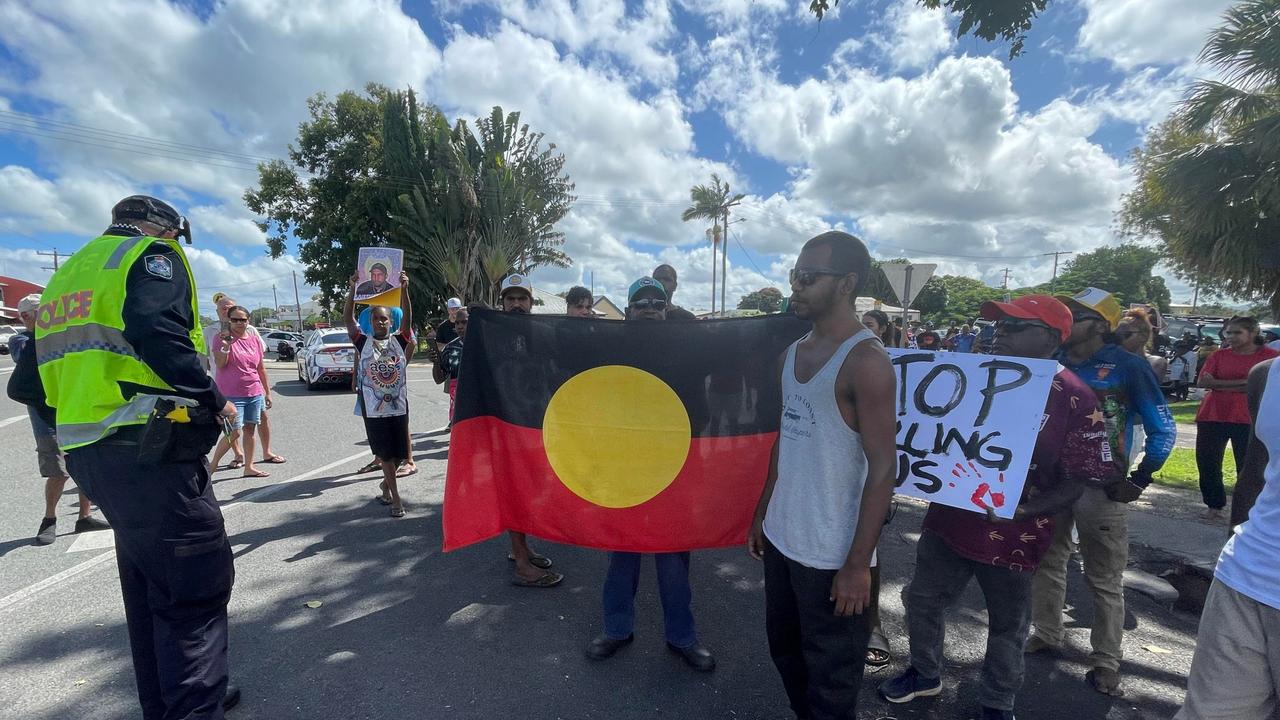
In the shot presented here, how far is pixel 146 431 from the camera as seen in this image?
2.03 m

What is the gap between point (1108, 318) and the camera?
292 centimetres

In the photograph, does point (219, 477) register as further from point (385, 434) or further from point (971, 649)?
point (971, 649)

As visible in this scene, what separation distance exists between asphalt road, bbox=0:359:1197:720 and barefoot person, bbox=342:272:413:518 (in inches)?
19.9

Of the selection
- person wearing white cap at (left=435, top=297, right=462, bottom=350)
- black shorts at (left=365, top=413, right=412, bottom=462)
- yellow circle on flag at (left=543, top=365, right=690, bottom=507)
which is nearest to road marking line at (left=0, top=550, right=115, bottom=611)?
black shorts at (left=365, top=413, right=412, bottom=462)

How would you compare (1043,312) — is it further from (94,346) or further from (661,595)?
(94,346)

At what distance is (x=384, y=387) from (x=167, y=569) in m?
2.85

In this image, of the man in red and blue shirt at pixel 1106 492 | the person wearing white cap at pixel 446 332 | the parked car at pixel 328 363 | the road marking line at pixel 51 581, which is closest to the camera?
the man in red and blue shirt at pixel 1106 492

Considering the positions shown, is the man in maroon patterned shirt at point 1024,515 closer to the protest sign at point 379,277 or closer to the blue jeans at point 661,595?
the blue jeans at point 661,595

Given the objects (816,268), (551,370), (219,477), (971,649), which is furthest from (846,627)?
(219,477)

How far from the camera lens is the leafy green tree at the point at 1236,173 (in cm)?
752

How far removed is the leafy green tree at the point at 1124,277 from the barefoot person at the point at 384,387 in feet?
230

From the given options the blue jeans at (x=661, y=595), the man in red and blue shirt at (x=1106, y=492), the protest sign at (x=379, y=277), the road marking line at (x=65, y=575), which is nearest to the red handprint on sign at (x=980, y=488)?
the man in red and blue shirt at (x=1106, y=492)

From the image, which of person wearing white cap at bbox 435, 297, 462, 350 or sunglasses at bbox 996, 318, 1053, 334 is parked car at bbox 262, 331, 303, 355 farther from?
sunglasses at bbox 996, 318, 1053, 334

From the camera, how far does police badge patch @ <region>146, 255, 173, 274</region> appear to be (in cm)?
210
